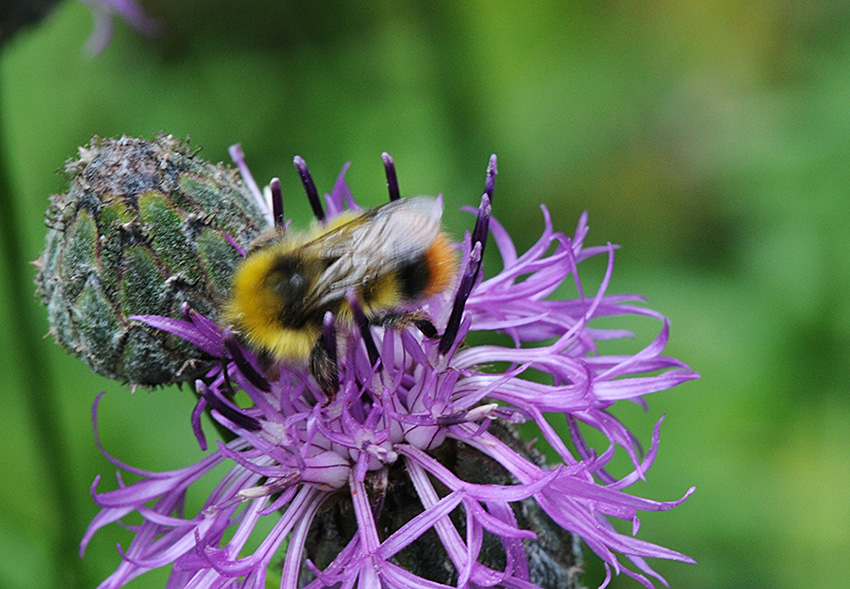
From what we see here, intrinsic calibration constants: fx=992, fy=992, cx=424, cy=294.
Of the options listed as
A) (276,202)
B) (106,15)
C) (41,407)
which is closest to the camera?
(276,202)

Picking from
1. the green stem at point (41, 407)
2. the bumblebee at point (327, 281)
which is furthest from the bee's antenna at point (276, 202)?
the green stem at point (41, 407)

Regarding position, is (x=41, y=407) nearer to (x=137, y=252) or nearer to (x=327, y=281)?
(x=137, y=252)

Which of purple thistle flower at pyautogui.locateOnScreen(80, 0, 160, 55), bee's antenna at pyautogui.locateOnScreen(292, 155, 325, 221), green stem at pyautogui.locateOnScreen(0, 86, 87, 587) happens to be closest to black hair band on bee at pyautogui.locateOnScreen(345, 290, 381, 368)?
bee's antenna at pyautogui.locateOnScreen(292, 155, 325, 221)

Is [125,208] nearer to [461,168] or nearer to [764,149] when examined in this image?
[461,168]

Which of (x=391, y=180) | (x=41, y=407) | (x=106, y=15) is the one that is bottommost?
(x=41, y=407)

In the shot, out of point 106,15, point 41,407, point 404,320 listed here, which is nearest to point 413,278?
point 404,320

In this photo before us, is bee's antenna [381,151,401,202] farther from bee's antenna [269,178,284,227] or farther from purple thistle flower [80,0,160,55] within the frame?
purple thistle flower [80,0,160,55]

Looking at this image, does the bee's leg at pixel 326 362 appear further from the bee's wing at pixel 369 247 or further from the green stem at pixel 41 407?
the green stem at pixel 41 407
